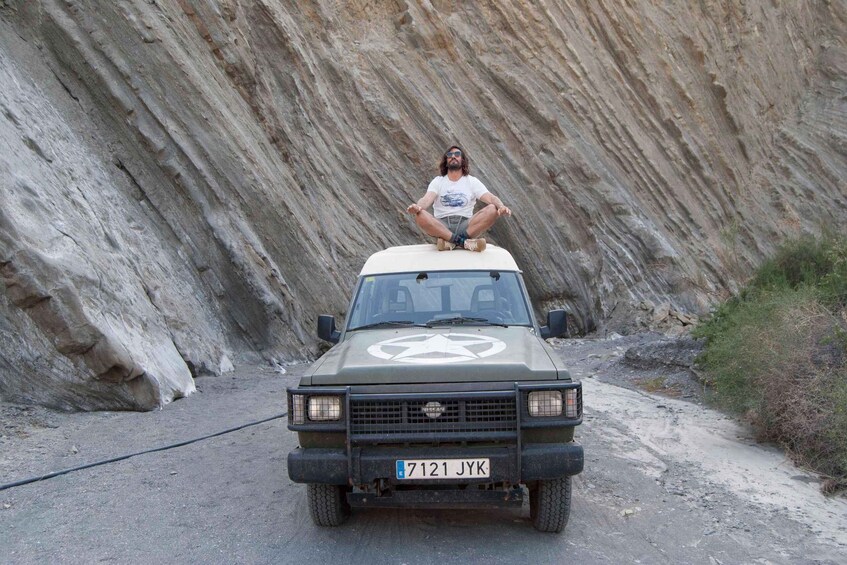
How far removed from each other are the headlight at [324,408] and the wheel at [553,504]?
50.2 inches

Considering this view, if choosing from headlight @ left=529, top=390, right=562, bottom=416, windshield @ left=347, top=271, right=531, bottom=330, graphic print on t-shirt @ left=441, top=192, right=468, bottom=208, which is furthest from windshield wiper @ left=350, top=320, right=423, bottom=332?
graphic print on t-shirt @ left=441, top=192, right=468, bottom=208

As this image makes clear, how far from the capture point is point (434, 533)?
4.67m

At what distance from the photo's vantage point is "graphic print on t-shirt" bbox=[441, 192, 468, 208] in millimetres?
7797

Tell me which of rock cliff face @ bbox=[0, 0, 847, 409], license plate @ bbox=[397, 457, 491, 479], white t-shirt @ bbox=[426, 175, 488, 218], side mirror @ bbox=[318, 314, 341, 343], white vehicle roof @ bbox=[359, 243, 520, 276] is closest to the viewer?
license plate @ bbox=[397, 457, 491, 479]

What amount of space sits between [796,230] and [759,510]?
68.2 feet

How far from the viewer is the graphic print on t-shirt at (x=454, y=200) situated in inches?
307

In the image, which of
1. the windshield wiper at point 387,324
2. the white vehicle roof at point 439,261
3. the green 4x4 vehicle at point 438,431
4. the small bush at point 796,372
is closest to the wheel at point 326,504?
the green 4x4 vehicle at point 438,431

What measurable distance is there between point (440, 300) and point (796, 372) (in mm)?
3254

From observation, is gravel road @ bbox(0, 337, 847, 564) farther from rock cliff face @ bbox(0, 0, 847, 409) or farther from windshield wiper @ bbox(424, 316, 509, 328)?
rock cliff face @ bbox(0, 0, 847, 409)

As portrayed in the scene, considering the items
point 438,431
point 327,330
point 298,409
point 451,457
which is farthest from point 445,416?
point 327,330

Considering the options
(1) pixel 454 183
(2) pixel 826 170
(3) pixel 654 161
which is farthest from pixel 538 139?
(1) pixel 454 183

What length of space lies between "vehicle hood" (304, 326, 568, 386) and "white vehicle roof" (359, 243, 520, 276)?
80 cm

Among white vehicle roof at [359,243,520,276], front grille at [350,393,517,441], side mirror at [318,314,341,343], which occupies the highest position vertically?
white vehicle roof at [359,243,520,276]

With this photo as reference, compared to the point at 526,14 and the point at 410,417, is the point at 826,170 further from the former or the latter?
the point at 410,417
